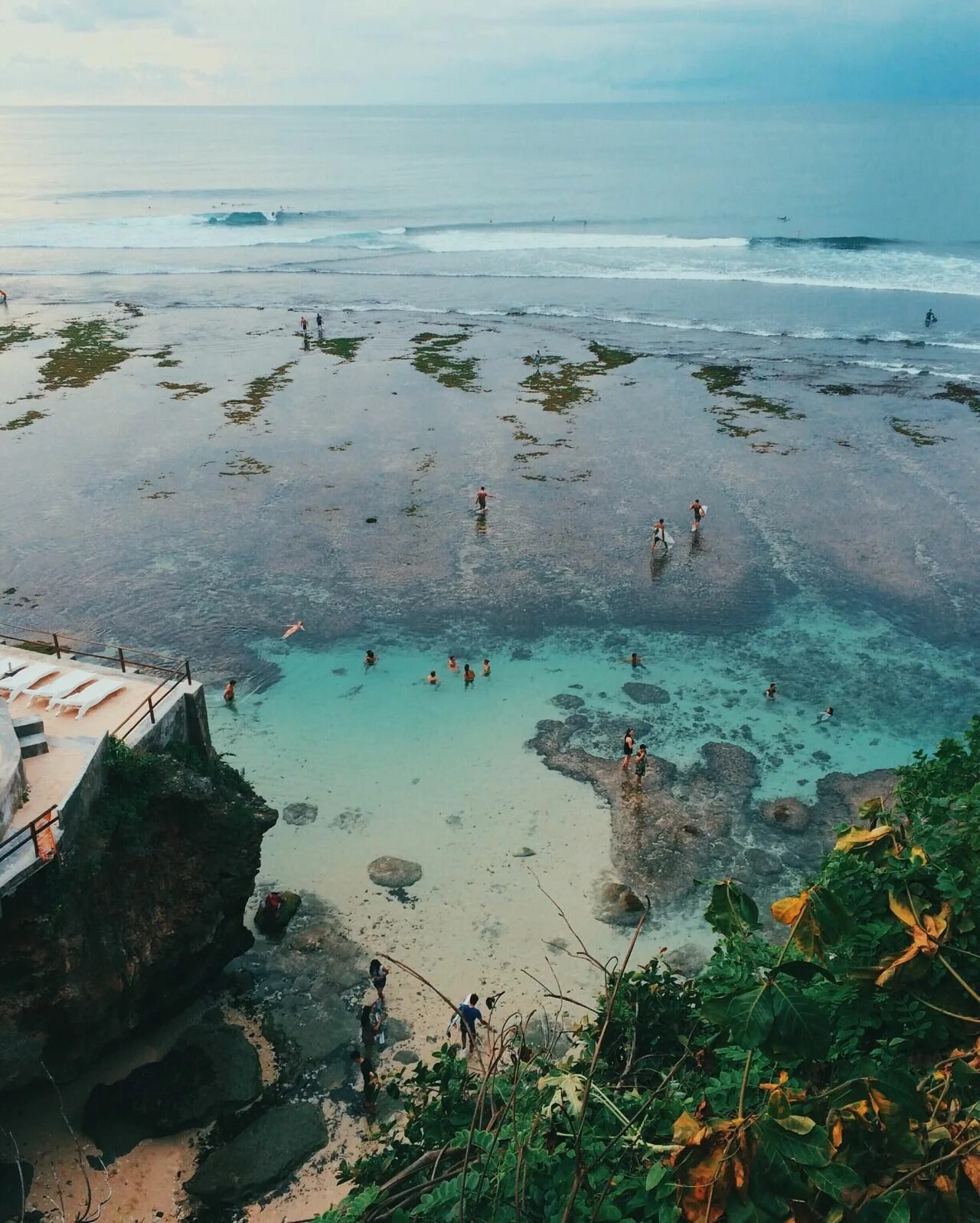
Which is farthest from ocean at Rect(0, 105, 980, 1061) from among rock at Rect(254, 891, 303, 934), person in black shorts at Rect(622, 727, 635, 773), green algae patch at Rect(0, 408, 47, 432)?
rock at Rect(254, 891, 303, 934)

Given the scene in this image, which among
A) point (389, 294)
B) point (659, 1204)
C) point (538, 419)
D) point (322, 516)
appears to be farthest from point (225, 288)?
point (659, 1204)

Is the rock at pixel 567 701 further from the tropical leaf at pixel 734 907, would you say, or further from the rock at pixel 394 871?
the tropical leaf at pixel 734 907

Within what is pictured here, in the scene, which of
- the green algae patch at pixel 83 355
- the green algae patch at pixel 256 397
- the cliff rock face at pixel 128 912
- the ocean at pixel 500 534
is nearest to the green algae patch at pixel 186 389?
the ocean at pixel 500 534

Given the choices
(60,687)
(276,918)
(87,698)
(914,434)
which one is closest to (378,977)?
(276,918)

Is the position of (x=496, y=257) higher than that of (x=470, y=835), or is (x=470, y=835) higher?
(x=496, y=257)

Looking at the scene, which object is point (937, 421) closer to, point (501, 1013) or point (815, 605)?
point (815, 605)
